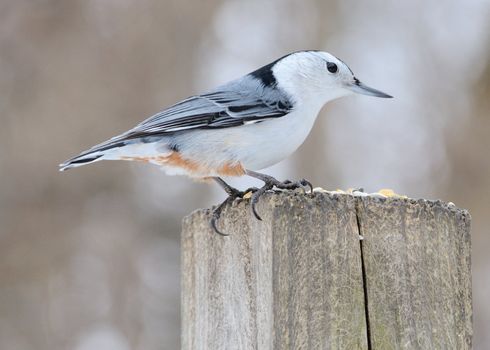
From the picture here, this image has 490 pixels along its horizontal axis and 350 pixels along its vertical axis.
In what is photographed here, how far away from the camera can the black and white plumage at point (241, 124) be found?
272 centimetres

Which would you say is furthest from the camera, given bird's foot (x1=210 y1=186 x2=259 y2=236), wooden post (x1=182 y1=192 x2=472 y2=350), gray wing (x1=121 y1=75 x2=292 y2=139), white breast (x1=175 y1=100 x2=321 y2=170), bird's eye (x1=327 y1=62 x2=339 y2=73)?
bird's eye (x1=327 y1=62 x2=339 y2=73)

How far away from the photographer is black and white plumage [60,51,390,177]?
107 inches

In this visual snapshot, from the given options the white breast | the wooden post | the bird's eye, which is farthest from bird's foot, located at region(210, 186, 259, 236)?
the bird's eye

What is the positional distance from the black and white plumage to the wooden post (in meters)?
0.78

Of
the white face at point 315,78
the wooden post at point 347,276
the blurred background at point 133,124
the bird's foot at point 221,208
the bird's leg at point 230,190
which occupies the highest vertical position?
the blurred background at point 133,124

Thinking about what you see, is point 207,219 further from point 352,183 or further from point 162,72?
point 162,72

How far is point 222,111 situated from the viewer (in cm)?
292

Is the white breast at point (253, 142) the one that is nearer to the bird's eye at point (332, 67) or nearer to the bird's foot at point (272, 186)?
the bird's foot at point (272, 186)

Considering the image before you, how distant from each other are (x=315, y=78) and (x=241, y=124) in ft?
1.33

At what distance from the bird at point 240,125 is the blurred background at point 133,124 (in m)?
2.42

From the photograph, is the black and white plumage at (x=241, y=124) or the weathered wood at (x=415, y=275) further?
the black and white plumage at (x=241, y=124)

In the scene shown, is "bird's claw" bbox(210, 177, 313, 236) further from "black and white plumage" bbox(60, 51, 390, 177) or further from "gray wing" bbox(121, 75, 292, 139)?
"gray wing" bbox(121, 75, 292, 139)

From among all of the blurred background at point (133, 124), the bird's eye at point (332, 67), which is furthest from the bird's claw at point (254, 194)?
the blurred background at point (133, 124)

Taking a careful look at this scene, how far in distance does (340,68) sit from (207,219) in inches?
48.5
